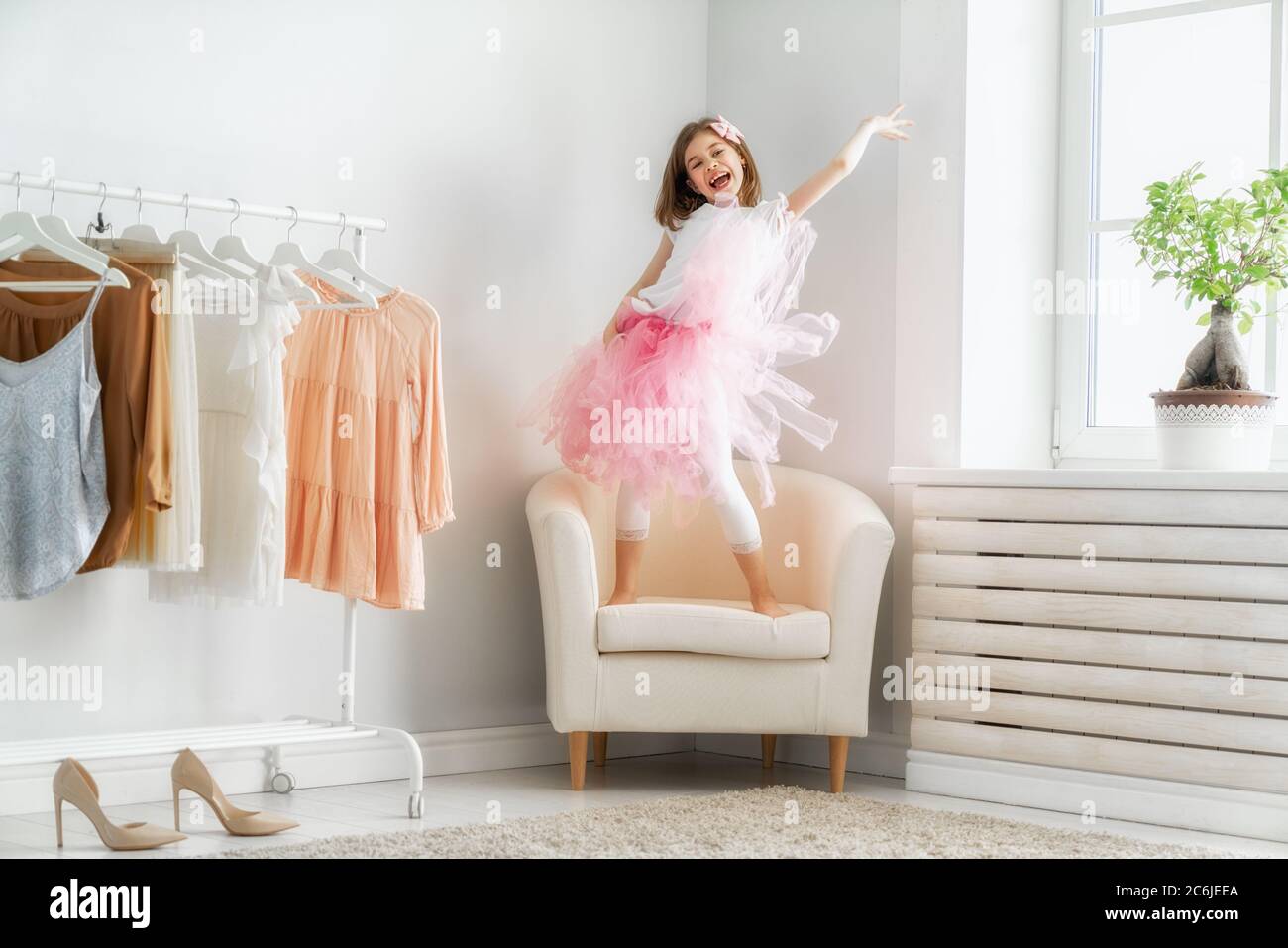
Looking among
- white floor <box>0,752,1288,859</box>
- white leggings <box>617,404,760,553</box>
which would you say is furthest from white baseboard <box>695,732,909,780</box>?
white leggings <box>617,404,760,553</box>

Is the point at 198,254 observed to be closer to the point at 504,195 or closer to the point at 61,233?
the point at 61,233

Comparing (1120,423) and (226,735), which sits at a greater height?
(1120,423)

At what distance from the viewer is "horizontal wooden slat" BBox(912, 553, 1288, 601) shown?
2.97 m

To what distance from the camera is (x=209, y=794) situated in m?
2.71

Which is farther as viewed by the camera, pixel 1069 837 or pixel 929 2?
pixel 929 2

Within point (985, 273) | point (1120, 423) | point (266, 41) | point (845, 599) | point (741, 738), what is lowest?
point (741, 738)

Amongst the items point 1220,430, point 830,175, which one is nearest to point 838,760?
point 1220,430

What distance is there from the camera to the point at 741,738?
4.02 metres

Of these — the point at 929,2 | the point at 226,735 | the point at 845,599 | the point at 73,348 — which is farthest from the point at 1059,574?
the point at 73,348

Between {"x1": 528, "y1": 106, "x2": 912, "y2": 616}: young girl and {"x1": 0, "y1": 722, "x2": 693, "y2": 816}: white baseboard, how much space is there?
1.85ft

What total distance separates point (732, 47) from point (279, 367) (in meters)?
1.97

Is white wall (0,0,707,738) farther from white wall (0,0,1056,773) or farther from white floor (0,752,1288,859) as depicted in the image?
white floor (0,752,1288,859)
